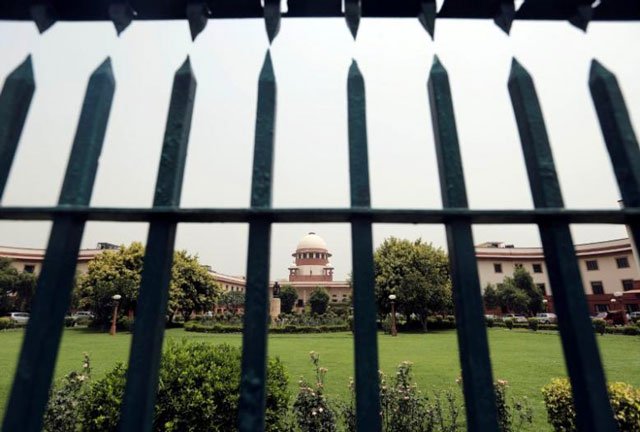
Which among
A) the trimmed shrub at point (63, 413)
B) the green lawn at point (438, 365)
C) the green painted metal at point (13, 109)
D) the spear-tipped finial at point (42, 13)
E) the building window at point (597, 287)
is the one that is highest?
the building window at point (597, 287)

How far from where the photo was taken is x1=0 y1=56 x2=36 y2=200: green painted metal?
1.17 metres

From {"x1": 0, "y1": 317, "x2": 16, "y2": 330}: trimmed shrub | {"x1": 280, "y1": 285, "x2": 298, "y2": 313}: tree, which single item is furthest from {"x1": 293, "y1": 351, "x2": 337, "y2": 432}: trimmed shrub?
{"x1": 280, "y1": 285, "x2": 298, "y2": 313}: tree

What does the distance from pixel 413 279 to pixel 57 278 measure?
2696 centimetres

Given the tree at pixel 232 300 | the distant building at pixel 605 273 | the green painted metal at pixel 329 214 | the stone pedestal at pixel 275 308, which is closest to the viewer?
the green painted metal at pixel 329 214

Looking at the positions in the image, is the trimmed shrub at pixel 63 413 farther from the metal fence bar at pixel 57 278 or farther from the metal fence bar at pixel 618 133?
the metal fence bar at pixel 618 133

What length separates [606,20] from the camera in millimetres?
1383

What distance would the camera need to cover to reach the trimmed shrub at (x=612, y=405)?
422cm

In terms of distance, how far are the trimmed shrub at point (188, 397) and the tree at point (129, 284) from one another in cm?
2041

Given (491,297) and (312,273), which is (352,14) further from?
(312,273)

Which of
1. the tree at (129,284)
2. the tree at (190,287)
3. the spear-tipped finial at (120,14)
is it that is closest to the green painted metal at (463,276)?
the spear-tipped finial at (120,14)

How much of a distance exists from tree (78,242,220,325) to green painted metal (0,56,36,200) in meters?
23.8

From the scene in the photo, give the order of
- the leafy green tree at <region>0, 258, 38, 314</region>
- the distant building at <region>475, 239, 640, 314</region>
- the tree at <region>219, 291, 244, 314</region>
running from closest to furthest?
the leafy green tree at <region>0, 258, 38, 314</region>
the distant building at <region>475, 239, 640, 314</region>
the tree at <region>219, 291, 244, 314</region>

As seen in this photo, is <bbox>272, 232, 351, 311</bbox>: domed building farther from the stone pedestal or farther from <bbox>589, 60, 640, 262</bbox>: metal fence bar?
<bbox>589, 60, 640, 262</bbox>: metal fence bar

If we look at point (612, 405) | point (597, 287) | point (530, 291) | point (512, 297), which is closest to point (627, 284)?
point (597, 287)
